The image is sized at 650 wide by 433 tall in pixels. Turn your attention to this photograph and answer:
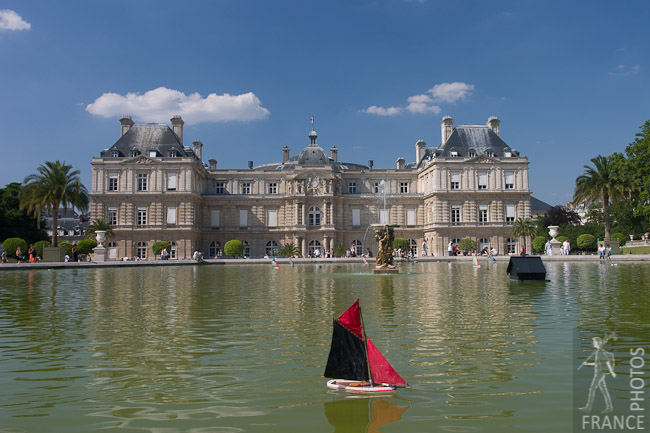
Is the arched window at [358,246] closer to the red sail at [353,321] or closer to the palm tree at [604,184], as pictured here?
the palm tree at [604,184]

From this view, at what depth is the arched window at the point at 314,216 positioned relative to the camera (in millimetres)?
65500

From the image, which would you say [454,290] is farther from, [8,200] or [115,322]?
[8,200]

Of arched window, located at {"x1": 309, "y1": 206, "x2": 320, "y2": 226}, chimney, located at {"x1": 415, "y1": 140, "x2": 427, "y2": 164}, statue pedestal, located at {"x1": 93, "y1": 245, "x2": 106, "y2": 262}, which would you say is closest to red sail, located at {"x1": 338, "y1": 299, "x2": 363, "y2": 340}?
statue pedestal, located at {"x1": 93, "y1": 245, "x2": 106, "y2": 262}

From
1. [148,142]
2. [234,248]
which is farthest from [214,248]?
[148,142]

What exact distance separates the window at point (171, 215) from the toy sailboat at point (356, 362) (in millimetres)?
57467

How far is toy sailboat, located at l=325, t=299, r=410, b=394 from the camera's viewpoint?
19.9ft

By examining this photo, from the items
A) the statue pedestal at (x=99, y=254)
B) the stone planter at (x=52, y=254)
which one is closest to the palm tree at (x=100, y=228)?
the statue pedestal at (x=99, y=254)

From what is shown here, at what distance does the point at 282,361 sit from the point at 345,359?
186cm

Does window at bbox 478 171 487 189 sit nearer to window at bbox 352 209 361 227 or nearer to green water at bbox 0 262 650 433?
window at bbox 352 209 361 227

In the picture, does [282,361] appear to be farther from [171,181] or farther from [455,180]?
[455,180]

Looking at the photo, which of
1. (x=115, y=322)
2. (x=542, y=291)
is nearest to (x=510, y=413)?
(x=115, y=322)

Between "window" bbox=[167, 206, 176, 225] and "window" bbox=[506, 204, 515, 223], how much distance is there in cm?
4051

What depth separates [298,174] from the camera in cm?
6488

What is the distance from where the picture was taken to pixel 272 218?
2628 inches
